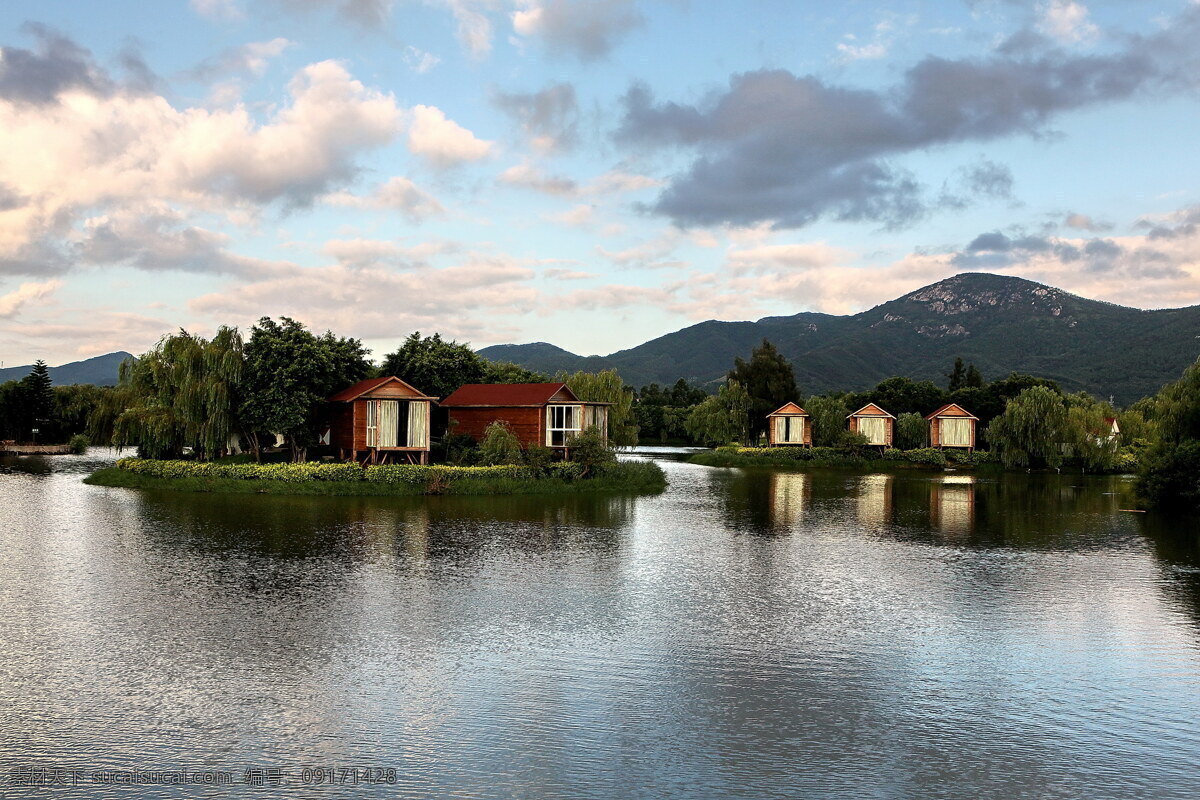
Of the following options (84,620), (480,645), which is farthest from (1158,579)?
(84,620)

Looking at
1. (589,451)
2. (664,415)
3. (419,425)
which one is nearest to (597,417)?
(589,451)

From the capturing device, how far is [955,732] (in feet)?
36.6

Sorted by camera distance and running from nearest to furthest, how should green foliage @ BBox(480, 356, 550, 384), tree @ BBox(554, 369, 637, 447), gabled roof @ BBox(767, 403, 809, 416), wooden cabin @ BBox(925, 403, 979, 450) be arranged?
1. tree @ BBox(554, 369, 637, 447)
2. green foliage @ BBox(480, 356, 550, 384)
3. wooden cabin @ BBox(925, 403, 979, 450)
4. gabled roof @ BBox(767, 403, 809, 416)

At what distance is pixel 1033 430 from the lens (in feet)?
214

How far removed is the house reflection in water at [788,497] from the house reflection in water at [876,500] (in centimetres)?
256

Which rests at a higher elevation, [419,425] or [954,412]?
[954,412]

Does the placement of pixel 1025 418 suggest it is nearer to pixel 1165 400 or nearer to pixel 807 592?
pixel 1165 400

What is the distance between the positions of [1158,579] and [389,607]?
61.6ft

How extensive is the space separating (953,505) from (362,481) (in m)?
27.5

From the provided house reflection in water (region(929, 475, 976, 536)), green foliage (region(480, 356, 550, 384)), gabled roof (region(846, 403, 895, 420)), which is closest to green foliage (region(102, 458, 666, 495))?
house reflection in water (region(929, 475, 976, 536))

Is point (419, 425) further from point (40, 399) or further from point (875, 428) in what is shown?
point (40, 399)

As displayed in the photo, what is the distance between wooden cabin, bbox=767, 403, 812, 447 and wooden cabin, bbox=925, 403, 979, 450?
454 inches

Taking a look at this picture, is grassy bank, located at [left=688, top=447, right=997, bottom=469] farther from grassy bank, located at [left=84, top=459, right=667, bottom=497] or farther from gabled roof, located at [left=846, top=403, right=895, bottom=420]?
grassy bank, located at [left=84, top=459, right=667, bottom=497]

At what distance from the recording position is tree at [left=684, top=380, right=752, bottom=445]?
288 feet
